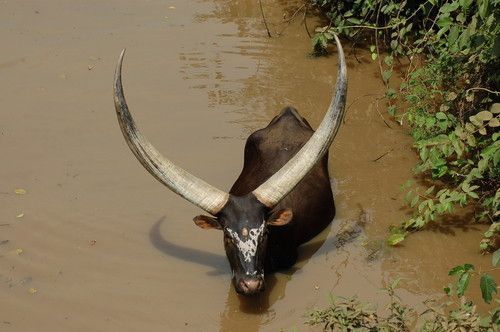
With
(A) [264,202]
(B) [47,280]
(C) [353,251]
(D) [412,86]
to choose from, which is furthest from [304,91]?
(B) [47,280]

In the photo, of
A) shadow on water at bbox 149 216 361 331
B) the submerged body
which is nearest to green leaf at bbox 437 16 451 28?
the submerged body

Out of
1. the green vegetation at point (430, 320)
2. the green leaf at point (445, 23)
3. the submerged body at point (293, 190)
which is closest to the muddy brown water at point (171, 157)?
the submerged body at point (293, 190)

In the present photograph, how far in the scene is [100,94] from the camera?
7262mm

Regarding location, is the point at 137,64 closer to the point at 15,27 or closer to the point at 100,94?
the point at 100,94

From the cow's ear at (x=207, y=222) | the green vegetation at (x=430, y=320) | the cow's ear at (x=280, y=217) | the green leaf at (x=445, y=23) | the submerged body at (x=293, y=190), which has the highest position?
the green leaf at (x=445, y=23)

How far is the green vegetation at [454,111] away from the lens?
199 inches

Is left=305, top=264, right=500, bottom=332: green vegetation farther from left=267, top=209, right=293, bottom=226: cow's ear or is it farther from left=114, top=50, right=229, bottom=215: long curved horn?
left=114, top=50, right=229, bottom=215: long curved horn

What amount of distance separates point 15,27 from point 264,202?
15.8 ft

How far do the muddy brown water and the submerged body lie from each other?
0.13 meters

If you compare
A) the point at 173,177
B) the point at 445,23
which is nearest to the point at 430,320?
the point at 173,177

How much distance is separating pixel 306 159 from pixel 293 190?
2.68ft

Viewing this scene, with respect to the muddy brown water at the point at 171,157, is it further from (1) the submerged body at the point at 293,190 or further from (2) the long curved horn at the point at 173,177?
(2) the long curved horn at the point at 173,177

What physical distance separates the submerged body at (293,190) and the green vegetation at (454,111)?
59cm

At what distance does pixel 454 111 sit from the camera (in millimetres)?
6324
